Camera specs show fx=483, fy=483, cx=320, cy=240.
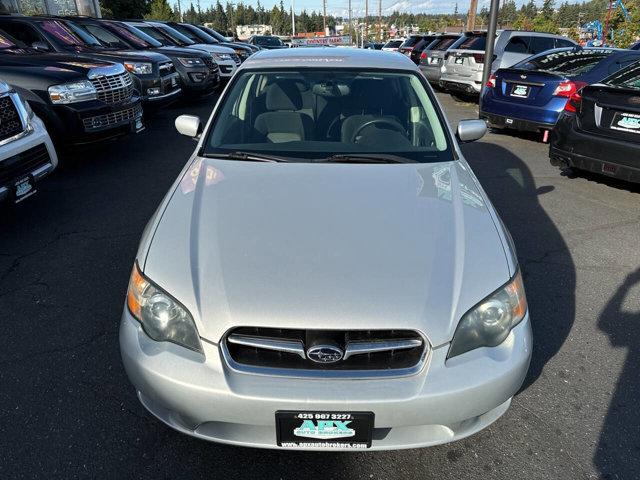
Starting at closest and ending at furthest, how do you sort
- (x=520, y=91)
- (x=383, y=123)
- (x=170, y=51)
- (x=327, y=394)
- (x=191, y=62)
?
(x=327, y=394) < (x=383, y=123) < (x=520, y=91) < (x=191, y=62) < (x=170, y=51)

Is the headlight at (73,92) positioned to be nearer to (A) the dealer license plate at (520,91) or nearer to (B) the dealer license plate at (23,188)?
(B) the dealer license plate at (23,188)

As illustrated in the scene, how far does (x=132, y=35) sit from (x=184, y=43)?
2804 millimetres

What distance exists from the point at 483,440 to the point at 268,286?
127cm

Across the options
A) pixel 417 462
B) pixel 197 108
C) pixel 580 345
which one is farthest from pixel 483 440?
pixel 197 108

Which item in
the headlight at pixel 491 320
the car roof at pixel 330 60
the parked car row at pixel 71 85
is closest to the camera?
the headlight at pixel 491 320

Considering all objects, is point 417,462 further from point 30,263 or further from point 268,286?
point 30,263

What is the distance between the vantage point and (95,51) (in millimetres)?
8266

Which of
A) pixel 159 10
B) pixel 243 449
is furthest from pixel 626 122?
pixel 159 10

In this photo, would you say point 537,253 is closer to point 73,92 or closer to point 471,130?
point 471,130

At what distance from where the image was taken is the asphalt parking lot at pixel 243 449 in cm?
Answer: 210

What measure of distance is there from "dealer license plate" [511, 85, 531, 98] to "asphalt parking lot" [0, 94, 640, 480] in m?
2.77

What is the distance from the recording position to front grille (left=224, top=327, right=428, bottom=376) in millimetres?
1777

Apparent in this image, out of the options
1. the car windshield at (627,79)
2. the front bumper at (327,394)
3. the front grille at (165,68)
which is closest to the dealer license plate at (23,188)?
the front bumper at (327,394)

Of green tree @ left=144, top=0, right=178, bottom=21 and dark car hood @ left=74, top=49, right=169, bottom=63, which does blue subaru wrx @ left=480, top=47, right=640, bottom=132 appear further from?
green tree @ left=144, top=0, right=178, bottom=21
